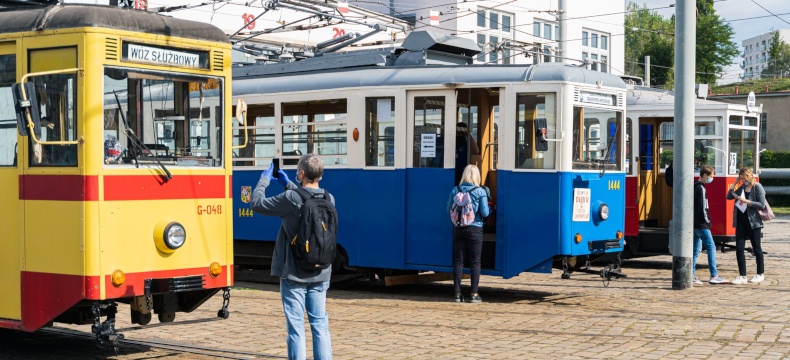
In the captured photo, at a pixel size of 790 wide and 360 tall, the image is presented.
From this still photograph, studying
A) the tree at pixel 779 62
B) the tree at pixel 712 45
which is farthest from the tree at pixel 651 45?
the tree at pixel 779 62

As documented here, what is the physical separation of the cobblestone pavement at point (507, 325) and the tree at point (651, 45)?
219 feet

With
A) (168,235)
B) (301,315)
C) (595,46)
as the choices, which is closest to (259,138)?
(168,235)

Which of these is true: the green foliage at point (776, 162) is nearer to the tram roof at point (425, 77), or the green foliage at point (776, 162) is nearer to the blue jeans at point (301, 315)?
the tram roof at point (425, 77)

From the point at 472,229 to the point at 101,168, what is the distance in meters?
5.73

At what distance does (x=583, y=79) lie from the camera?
13852mm

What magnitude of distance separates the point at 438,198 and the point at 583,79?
2346mm

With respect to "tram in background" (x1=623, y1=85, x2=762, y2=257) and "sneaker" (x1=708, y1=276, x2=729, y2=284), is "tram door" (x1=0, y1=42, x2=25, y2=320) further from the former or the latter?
"tram in background" (x1=623, y1=85, x2=762, y2=257)

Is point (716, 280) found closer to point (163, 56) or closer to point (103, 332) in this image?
point (163, 56)

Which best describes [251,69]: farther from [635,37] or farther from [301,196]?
[635,37]

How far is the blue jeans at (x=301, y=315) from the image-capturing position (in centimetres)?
781

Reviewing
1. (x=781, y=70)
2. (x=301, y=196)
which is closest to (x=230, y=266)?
(x=301, y=196)

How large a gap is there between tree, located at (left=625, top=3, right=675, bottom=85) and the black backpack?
7402 cm

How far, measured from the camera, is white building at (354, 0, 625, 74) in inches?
1656

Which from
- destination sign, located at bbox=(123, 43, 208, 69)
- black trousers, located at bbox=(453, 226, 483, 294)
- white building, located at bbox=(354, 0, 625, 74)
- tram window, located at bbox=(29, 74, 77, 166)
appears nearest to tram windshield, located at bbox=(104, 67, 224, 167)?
destination sign, located at bbox=(123, 43, 208, 69)
